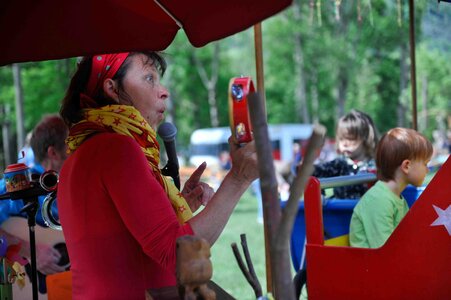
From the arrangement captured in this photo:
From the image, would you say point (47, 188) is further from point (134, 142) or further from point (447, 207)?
point (447, 207)

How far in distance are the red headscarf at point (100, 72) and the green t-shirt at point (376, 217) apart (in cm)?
149

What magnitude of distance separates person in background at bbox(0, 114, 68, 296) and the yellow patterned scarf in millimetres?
1486

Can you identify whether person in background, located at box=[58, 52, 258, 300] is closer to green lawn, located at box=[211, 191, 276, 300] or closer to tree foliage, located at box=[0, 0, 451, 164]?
green lawn, located at box=[211, 191, 276, 300]

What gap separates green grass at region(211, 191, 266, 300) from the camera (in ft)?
17.6

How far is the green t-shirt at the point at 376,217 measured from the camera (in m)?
2.62

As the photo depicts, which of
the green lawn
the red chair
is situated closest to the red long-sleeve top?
the red chair

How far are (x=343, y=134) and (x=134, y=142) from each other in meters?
3.22

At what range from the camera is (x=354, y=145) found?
4469 mm

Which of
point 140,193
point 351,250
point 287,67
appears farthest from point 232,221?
point 287,67

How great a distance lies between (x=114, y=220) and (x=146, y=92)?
44 centimetres

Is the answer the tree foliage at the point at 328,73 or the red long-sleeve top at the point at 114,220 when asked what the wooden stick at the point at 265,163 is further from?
the tree foliage at the point at 328,73

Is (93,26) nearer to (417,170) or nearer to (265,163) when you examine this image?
(265,163)

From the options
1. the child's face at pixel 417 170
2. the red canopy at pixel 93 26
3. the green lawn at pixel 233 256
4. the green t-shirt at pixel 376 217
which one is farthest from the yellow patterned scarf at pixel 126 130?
the green lawn at pixel 233 256

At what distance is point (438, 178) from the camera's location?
68.3 inches
